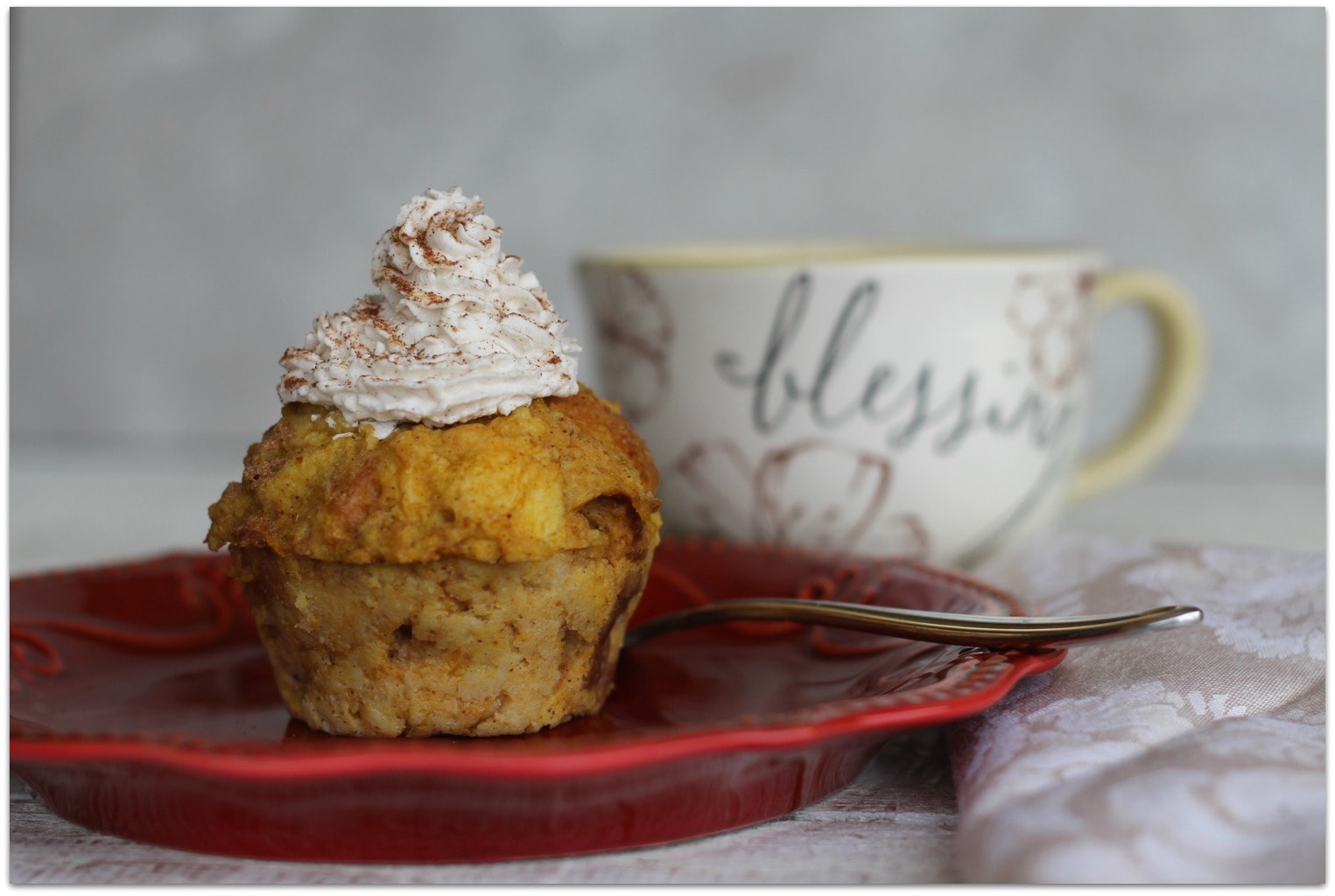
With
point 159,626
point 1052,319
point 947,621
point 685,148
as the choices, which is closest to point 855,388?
point 1052,319

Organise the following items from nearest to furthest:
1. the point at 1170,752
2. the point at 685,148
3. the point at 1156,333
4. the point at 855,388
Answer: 1. the point at 1170,752
2. the point at 855,388
3. the point at 1156,333
4. the point at 685,148

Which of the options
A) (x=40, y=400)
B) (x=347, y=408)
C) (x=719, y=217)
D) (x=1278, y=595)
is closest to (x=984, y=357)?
(x=1278, y=595)

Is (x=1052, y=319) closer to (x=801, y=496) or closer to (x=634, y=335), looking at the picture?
(x=801, y=496)

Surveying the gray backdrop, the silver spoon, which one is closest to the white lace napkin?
the silver spoon

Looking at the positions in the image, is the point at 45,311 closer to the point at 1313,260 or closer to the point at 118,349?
the point at 118,349

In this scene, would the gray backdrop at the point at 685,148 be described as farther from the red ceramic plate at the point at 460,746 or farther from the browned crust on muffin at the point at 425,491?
the browned crust on muffin at the point at 425,491

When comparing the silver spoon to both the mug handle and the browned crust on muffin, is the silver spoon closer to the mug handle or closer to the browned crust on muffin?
the browned crust on muffin
